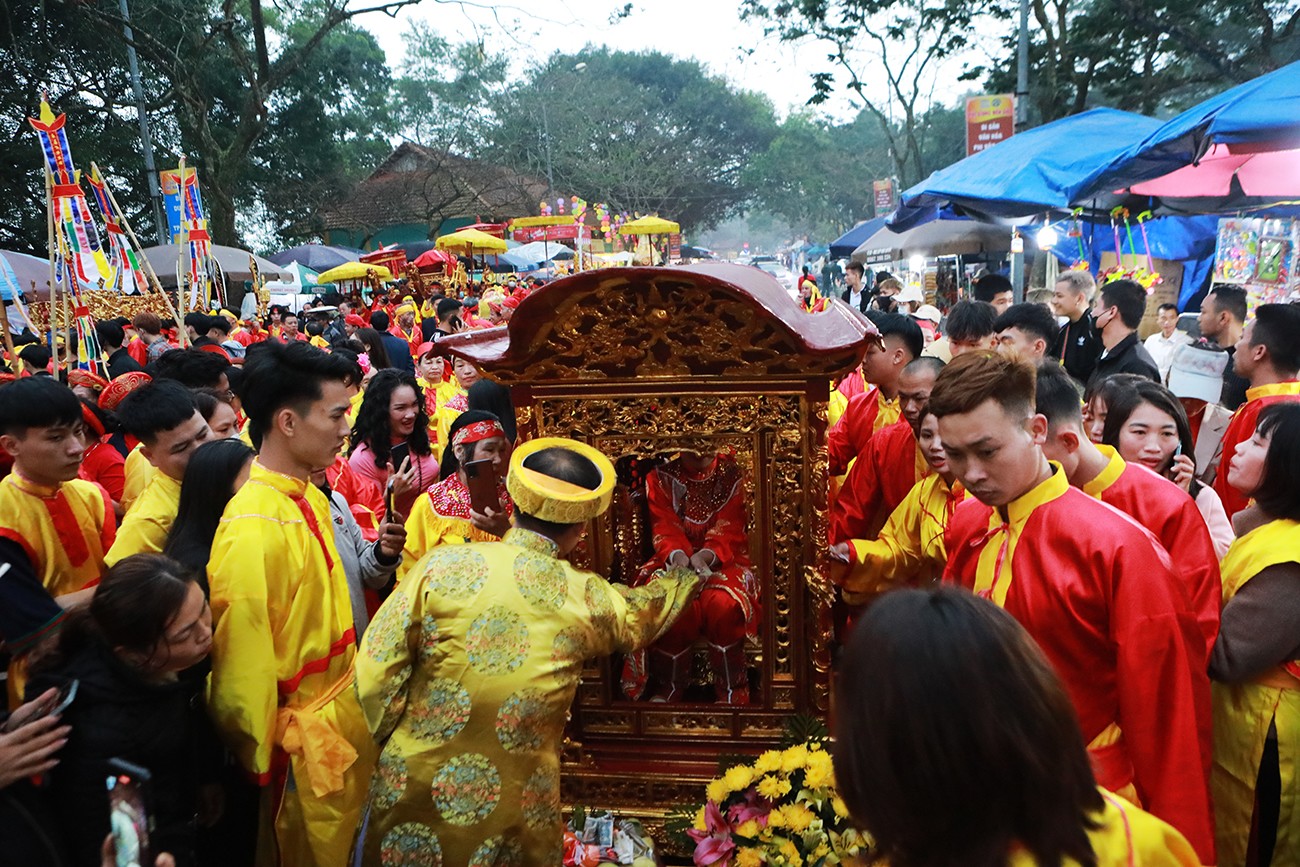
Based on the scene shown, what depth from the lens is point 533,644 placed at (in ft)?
6.89

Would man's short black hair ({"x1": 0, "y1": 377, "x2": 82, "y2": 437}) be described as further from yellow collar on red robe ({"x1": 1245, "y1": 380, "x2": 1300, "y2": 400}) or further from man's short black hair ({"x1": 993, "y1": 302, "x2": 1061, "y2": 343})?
yellow collar on red robe ({"x1": 1245, "y1": 380, "x2": 1300, "y2": 400})

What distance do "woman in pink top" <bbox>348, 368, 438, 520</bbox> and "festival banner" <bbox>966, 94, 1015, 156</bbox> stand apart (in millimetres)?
10976

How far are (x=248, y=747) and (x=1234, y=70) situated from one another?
51.7 feet

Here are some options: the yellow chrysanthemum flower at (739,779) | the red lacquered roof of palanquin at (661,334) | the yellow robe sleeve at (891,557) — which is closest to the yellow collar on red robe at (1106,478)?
the red lacquered roof of palanquin at (661,334)

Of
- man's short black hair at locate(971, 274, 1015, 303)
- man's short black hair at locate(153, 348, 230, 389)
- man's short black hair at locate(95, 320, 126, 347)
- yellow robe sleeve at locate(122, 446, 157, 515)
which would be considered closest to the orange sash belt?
yellow robe sleeve at locate(122, 446, 157, 515)

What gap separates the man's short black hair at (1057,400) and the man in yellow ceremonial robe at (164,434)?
9.50ft

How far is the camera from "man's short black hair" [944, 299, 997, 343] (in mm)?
4863

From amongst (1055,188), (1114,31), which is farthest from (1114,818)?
(1114,31)

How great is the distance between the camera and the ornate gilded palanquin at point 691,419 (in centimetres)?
275

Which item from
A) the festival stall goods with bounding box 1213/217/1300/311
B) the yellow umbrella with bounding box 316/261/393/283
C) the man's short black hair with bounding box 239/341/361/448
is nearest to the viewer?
the man's short black hair with bounding box 239/341/361/448

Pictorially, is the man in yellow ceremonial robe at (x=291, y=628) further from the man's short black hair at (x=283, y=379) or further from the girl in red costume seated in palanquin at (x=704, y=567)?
the girl in red costume seated in palanquin at (x=704, y=567)

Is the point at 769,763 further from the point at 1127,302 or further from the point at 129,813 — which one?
the point at 1127,302

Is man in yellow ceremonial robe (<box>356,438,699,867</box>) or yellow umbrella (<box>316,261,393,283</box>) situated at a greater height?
yellow umbrella (<box>316,261,393,283</box>)

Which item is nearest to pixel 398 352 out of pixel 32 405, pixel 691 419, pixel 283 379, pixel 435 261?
pixel 32 405
